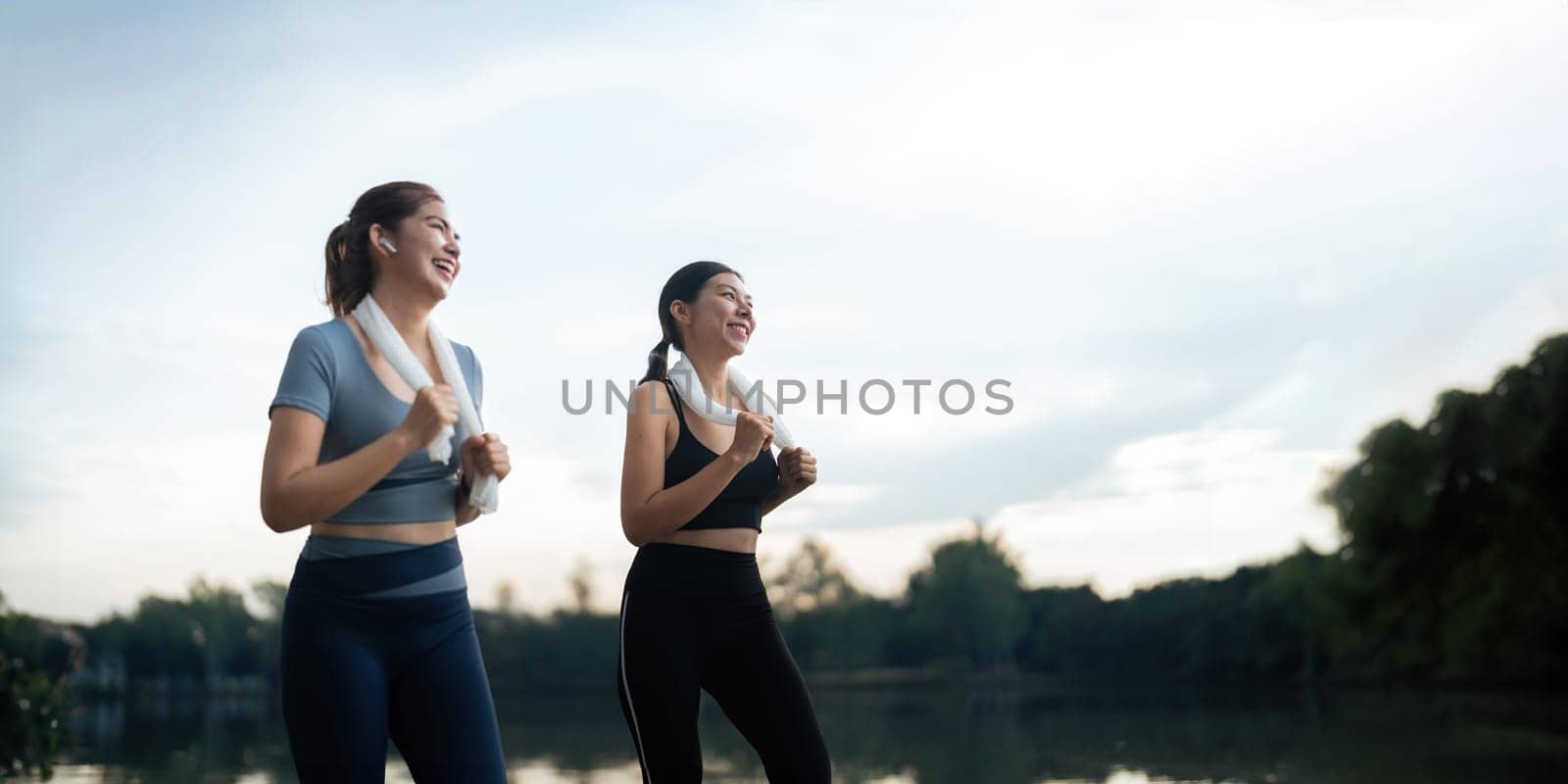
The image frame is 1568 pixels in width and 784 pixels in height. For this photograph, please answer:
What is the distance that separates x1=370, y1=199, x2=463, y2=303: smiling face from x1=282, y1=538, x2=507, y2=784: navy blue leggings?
2.02ft

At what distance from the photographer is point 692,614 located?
3924 millimetres

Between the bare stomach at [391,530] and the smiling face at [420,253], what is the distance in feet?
1.84

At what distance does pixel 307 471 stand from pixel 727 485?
136 cm

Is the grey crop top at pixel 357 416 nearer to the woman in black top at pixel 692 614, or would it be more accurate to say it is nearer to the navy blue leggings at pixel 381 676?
the navy blue leggings at pixel 381 676

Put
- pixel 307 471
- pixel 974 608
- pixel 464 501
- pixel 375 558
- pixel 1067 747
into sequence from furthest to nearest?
pixel 974 608 < pixel 1067 747 < pixel 464 501 < pixel 375 558 < pixel 307 471

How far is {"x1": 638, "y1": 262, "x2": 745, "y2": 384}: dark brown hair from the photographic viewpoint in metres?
4.18

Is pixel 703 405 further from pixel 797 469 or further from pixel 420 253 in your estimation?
pixel 420 253

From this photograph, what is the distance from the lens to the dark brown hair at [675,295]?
418 cm

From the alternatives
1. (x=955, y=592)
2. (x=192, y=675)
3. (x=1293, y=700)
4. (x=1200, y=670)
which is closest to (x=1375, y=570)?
(x=1293, y=700)

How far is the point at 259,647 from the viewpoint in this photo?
69625mm

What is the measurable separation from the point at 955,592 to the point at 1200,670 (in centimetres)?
1545

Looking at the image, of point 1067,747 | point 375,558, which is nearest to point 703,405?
point 375,558

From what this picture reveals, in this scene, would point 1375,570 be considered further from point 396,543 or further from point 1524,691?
point 396,543

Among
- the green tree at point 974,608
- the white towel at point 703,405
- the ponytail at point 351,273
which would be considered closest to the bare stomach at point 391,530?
the ponytail at point 351,273
